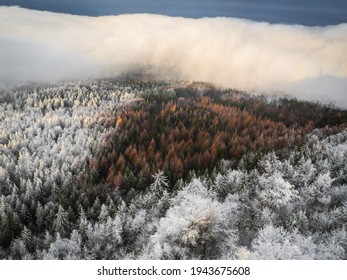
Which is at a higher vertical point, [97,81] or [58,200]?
[97,81]

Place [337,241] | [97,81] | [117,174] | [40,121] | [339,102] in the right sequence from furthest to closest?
[97,81], [40,121], [117,174], [339,102], [337,241]

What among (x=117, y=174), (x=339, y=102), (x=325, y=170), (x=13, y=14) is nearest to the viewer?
(x=13, y=14)

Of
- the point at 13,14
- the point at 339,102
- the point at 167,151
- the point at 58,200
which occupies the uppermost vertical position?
the point at 13,14

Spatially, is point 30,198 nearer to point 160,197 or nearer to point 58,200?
point 58,200

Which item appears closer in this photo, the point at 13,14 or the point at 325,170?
the point at 13,14

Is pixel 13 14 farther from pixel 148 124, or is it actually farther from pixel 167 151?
pixel 148 124

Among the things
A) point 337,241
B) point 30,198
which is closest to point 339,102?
point 337,241
